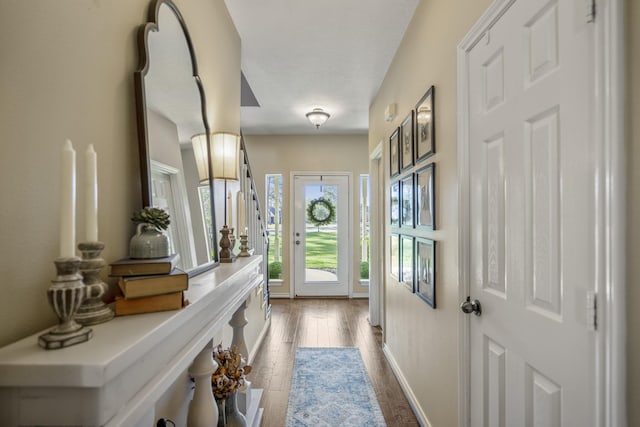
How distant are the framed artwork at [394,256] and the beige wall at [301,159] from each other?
232 cm

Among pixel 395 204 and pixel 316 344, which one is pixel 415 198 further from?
pixel 316 344

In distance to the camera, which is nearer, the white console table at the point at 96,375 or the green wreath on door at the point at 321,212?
the white console table at the point at 96,375

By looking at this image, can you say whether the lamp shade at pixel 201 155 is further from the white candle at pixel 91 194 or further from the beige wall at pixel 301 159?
the beige wall at pixel 301 159

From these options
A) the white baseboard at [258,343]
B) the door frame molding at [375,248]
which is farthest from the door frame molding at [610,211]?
the door frame molding at [375,248]

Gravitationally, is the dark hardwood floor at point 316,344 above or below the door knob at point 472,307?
below

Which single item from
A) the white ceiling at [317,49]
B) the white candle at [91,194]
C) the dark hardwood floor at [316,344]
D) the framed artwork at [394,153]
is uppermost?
the white ceiling at [317,49]

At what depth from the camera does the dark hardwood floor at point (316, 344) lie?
2285mm

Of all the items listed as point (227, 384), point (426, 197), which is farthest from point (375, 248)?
point (227, 384)

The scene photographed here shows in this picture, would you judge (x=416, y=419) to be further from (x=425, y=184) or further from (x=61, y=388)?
(x=61, y=388)

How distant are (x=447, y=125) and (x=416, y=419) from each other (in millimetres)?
1830

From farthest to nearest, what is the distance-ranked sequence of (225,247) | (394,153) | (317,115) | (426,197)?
1. (317,115)
2. (394,153)
3. (426,197)
4. (225,247)

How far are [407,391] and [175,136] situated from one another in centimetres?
224

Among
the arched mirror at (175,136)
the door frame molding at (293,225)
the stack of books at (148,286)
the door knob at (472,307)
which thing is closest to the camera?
the stack of books at (148,286)

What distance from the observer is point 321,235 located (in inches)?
213
